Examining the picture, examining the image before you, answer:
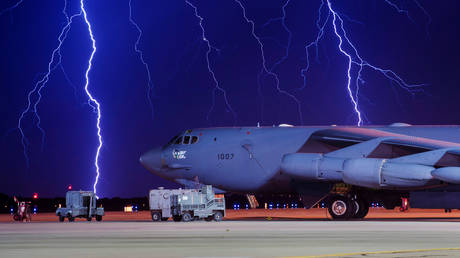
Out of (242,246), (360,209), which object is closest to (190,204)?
(360,209)

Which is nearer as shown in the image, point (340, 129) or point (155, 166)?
point (340, 129)

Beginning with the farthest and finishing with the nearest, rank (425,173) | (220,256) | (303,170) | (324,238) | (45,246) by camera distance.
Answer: (303,170) → (425,173) → (324,238) → (45,246) → (220,256)

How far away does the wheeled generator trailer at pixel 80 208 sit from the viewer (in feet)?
109

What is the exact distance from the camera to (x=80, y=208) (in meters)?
33.6

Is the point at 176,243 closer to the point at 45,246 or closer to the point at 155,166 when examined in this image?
the point at 45,246

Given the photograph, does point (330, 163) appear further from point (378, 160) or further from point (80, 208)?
point (80, 208)

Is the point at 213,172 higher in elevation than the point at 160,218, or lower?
A: higher

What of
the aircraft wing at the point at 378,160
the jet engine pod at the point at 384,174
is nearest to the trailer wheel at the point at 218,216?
the aircraft wing at the point at 378,160

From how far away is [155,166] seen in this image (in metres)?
32.9

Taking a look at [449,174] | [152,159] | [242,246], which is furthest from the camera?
[152,159]

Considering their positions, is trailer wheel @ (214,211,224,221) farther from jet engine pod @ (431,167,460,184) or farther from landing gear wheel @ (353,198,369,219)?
jet engine pod @ (431,167,460,184)

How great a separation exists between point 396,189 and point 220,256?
17.1 meters

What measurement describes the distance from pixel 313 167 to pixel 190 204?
223 inches

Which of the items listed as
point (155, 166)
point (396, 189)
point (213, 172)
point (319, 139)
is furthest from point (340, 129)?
point (155, 166)
